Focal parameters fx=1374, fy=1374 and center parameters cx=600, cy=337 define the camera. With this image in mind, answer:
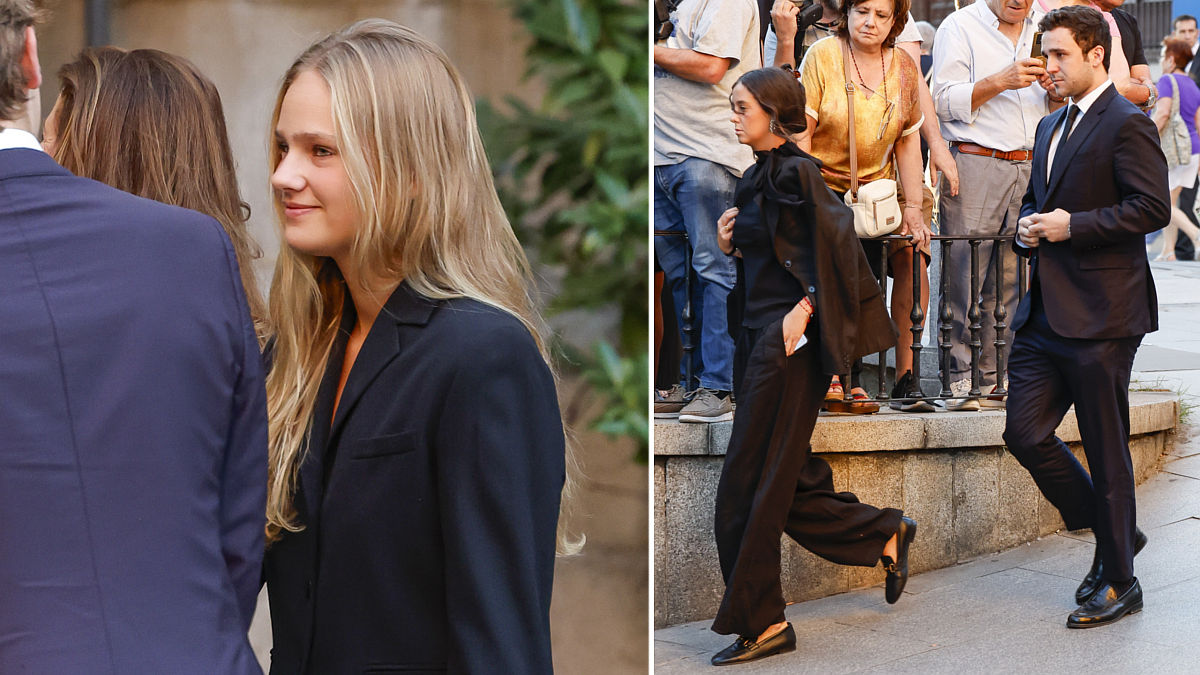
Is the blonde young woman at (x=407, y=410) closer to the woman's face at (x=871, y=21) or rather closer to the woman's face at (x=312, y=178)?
the woman's face at (x=312, y=178)

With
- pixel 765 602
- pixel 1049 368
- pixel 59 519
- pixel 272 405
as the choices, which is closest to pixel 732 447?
pixel 765 602

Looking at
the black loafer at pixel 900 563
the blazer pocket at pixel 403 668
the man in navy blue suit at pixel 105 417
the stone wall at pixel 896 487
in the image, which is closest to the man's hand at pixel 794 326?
the stone wall at pixel 896 487

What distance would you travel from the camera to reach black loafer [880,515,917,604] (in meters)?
4.21

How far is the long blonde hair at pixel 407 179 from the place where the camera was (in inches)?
58.2

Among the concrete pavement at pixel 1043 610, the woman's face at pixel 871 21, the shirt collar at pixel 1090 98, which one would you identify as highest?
the woman's face at pixel 871 21

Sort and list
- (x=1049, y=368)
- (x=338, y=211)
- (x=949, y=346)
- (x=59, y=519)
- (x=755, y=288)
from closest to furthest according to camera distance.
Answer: (x=59, y=519) < (x=338, y=211) < (x=755, y=288) < (x=1049, y=368) < (x=949, y=346)

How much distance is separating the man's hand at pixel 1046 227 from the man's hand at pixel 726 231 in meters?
0.92

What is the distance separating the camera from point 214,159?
2.40m

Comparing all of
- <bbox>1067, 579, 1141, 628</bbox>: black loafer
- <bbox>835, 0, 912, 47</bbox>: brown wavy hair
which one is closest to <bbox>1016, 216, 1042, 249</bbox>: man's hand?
<bbox>835, 0, 912, 47</bbox>: brown wavy hair

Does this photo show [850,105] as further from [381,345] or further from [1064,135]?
[381,345]

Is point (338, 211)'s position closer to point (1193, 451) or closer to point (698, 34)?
point (698, 34)

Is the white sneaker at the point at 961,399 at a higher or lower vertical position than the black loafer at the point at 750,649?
higher

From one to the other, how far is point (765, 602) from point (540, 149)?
2.29 m

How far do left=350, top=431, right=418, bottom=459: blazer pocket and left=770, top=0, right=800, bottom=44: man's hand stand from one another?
3340mm
